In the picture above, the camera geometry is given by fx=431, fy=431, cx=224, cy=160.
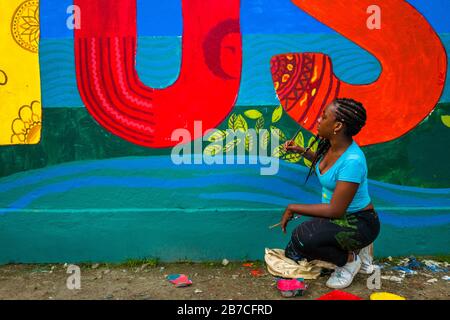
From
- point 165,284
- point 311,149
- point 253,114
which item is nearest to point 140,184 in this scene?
point 165,284

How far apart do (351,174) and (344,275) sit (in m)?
0.82

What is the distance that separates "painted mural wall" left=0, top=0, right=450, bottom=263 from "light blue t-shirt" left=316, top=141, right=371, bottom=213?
650 millimetres

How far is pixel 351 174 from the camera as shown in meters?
2.91

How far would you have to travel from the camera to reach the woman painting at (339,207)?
2.94 m

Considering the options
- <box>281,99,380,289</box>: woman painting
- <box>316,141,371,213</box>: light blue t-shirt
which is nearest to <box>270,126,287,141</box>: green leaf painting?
<box>281,99,380,289</box>: woman painting

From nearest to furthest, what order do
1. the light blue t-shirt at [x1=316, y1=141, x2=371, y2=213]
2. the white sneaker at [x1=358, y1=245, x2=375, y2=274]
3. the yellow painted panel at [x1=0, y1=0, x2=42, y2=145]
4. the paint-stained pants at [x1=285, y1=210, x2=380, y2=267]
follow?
the light blue t-shirt at [x1=316, y1=141, x2=371, y2=213] < the paint-stained pants at [x1=285, y1=210, x2=380, y2=267] < the white sneaker at [x1=358, y1=245, x2=375, y2=274] < the yellow painted panel at [x1=0, y1=0, x2=42, y2=145]

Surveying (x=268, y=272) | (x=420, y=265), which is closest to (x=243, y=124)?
(x=268, y=272)

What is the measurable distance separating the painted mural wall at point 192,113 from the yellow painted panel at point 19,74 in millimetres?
12

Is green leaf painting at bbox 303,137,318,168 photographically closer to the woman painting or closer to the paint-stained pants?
the woman painting

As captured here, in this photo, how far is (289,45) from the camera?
3.70m

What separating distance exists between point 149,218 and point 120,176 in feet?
1.46

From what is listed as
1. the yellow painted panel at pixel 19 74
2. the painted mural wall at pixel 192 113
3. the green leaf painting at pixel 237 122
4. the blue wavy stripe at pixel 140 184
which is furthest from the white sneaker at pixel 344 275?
the yellow painted panel at pixel 19 74

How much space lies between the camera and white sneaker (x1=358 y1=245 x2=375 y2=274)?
3406 mm

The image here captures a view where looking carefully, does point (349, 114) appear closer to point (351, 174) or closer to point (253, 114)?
point (351, 174)
